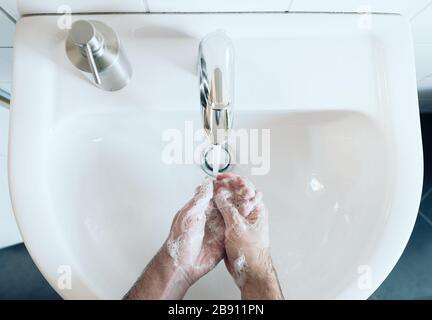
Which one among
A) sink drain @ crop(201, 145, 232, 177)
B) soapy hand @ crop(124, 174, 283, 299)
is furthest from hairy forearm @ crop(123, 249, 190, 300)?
sink drain @ crop(201, 145, 232, 177)

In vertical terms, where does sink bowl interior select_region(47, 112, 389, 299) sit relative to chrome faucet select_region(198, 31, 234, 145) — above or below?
below

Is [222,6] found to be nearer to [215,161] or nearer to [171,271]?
[215,161]

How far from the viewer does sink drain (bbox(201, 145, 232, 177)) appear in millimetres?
532

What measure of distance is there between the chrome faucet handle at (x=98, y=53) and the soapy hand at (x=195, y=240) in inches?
7.5

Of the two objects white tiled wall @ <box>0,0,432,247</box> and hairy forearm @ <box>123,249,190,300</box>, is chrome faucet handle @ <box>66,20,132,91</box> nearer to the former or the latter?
white tiled wall @ <box>0,0,432,247</box>

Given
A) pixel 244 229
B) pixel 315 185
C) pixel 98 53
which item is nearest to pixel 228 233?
pixel 244 229

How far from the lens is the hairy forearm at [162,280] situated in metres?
0.46

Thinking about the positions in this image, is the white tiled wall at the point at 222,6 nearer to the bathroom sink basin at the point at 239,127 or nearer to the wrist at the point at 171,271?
the bathroom sink basin at the point at 239,127

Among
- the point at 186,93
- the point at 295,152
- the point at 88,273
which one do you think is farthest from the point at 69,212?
the point at 295,152

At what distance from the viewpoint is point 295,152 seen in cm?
52

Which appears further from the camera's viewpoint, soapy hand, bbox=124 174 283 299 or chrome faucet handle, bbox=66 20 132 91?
soapy hand, bbox=124 174 283 299

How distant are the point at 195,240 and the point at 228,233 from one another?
5 centimetres

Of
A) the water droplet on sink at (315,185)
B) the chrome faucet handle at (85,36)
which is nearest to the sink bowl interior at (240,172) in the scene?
the water droplet on sink at (315,185)

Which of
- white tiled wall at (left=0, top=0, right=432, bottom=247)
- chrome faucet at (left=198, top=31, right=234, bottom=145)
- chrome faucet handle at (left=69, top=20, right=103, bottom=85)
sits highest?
white tiled wall at (left=0, top=0, right=432, bottom=247)
